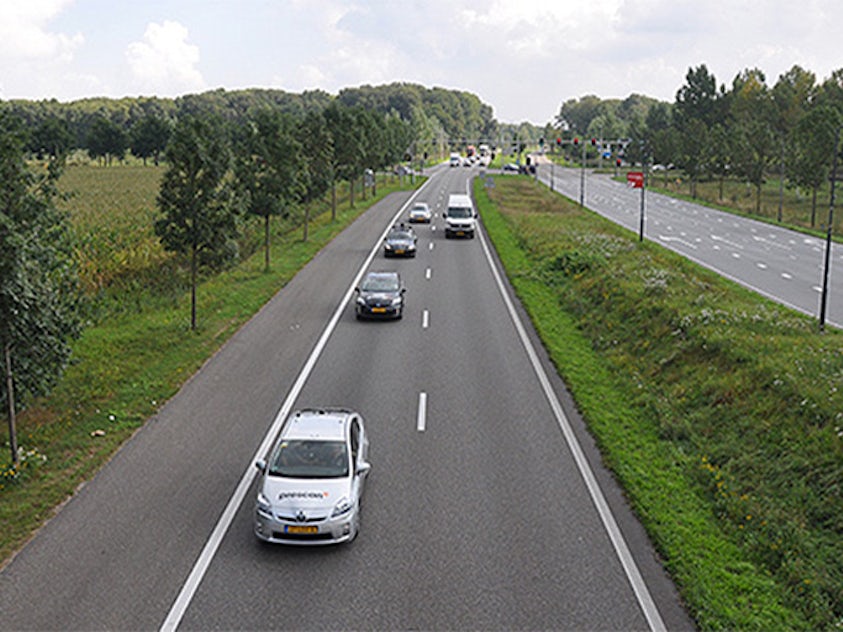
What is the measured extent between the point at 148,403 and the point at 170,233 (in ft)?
29.2

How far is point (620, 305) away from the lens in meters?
27.9

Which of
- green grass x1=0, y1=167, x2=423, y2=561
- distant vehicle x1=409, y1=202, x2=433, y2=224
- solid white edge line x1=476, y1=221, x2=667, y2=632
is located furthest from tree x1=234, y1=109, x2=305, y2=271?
distant vehicle x1=409, y1=202, x2=433, y2=224

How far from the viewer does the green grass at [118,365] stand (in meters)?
14.2

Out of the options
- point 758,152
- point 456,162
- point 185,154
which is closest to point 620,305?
point 185,154

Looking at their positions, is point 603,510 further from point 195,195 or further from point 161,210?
point 161,210

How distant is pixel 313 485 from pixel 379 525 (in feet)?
4.47

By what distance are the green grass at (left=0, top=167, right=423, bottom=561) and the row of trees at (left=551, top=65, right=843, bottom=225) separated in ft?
141

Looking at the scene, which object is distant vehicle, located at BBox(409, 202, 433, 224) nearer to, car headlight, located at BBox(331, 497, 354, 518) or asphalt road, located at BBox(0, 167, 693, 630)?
A: asphalt road, located at BBox(0, 167, 693, 630)

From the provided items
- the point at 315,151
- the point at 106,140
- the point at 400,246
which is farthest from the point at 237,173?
the point at 106,140

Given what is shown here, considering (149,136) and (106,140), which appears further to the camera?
(106,140)

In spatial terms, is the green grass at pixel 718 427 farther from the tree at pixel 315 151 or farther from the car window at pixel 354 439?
the tree at pixel 315 151

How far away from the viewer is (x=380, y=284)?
1126 inches

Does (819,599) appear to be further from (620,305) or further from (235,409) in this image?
(620,305)

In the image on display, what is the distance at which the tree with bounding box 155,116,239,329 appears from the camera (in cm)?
2514
